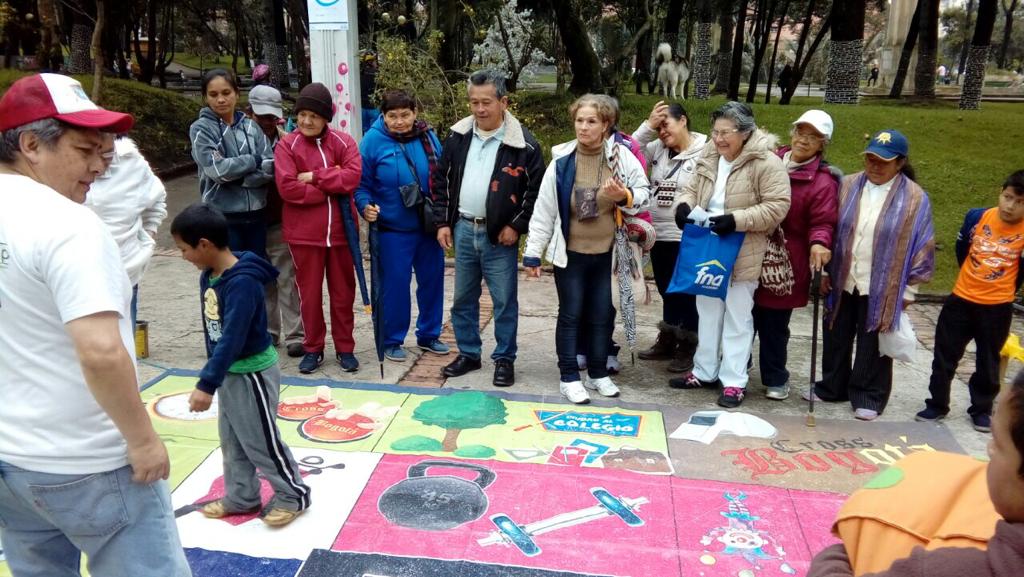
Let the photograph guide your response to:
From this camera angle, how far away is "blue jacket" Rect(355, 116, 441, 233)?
4934 mm

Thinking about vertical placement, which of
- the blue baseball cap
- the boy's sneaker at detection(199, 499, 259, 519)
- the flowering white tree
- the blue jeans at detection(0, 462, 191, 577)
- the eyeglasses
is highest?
the flowering white tree

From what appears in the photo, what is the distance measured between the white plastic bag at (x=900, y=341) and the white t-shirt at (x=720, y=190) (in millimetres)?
1129

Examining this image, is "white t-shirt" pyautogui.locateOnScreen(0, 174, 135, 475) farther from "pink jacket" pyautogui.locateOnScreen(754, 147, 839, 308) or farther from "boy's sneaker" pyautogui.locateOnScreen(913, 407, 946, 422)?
"boy's sneaker" pyautogui.locateOnScreen(913, 407, 946, 422)

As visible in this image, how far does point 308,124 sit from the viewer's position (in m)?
4.71

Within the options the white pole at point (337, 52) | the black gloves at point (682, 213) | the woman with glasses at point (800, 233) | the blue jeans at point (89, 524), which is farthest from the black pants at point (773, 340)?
the white pole at point (337, 52)

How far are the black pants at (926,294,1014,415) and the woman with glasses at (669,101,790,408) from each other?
3.39 feet

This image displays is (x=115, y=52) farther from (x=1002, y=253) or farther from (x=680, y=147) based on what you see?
(x=1002, y=253)

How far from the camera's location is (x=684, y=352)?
207 inches

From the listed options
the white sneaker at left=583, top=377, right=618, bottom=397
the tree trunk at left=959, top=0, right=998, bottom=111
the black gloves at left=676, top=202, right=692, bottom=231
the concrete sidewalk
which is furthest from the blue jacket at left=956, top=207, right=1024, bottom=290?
the tree trunk at left=959, top=0, right=998, bottom=111

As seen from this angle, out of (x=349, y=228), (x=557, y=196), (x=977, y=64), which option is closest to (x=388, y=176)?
(x=349, y=228)

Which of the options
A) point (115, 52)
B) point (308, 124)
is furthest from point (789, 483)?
point (115, 52)

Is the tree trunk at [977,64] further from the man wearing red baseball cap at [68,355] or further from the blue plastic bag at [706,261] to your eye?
the man wearing red baseball cap at [68,355]

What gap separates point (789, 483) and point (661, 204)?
201cm

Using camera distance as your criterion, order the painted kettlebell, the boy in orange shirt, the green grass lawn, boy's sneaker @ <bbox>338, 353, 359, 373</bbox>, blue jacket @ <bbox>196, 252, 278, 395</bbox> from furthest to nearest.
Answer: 1. the green grass lawn
2. boy's sneaker @ <bbox>338, 353, 359, 373</bbox>
3. the boy in orange shirt
4. the painted kettlebell
5. blue jacket @ <bbox>196, 252, 278, 395</bbox>
